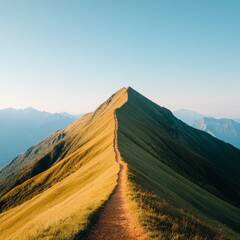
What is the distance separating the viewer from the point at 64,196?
5025 cm

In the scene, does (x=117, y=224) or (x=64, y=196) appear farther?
(x=64, y=196)

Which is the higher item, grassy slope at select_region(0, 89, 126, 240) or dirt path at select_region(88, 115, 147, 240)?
dirt path at select_region(88, 115, 147, 240)

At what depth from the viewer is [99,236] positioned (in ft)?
60.1

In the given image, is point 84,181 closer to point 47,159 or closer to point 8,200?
point 8,200

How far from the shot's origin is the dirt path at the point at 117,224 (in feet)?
59.7

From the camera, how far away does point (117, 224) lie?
19891mm

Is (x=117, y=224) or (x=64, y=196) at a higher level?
(x=117, y=224)

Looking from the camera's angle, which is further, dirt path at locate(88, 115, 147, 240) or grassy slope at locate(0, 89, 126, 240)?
grassy slope at locate(0, 89, 126, 240)

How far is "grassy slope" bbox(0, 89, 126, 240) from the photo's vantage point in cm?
2145

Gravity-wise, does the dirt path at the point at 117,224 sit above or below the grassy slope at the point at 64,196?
above

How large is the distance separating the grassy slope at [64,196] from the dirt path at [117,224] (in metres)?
1.03

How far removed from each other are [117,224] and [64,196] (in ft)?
106

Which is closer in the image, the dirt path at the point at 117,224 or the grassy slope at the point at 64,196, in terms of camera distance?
the dirt path at the point at 117,224

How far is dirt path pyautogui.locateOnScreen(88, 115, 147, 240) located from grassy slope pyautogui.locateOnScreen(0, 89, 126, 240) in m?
1.03
